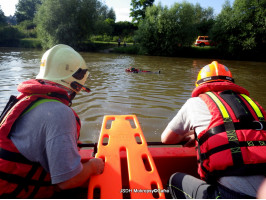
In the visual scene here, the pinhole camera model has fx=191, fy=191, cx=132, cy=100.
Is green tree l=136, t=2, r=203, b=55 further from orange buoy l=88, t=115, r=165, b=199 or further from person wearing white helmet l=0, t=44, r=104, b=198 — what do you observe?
person wearing white helmet l=0, t=44, r=104, b=198

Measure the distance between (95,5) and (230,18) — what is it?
20697mm

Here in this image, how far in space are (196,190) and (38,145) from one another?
1439 millimetres

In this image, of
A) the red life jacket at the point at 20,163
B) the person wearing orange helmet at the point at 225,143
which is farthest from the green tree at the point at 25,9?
the person wearing orange helmet at the point at 225,143

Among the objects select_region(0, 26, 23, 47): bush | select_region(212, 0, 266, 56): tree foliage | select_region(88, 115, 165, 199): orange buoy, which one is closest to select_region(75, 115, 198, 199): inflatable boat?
select_region(88, 115, 165, 199): orange buoy

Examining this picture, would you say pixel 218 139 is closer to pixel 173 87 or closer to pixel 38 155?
pixel 38 155

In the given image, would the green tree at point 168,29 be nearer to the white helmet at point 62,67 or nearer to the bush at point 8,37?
the bush at point 8,37

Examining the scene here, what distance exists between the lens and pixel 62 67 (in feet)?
5.96

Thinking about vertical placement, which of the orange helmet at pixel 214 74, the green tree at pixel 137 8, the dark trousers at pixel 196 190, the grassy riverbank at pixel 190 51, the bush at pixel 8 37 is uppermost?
the green tree at pixel 137 8

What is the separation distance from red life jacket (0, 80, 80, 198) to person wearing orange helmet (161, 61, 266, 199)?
52.3 inches

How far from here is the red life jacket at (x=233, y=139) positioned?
1546 millimetres

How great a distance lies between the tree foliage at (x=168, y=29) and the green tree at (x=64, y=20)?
930cm

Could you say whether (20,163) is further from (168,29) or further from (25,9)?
(25,9)

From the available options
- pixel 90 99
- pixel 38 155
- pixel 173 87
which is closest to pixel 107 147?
pixel 38 155

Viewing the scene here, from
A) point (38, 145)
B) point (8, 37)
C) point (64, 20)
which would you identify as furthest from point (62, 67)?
point (8, 37)
